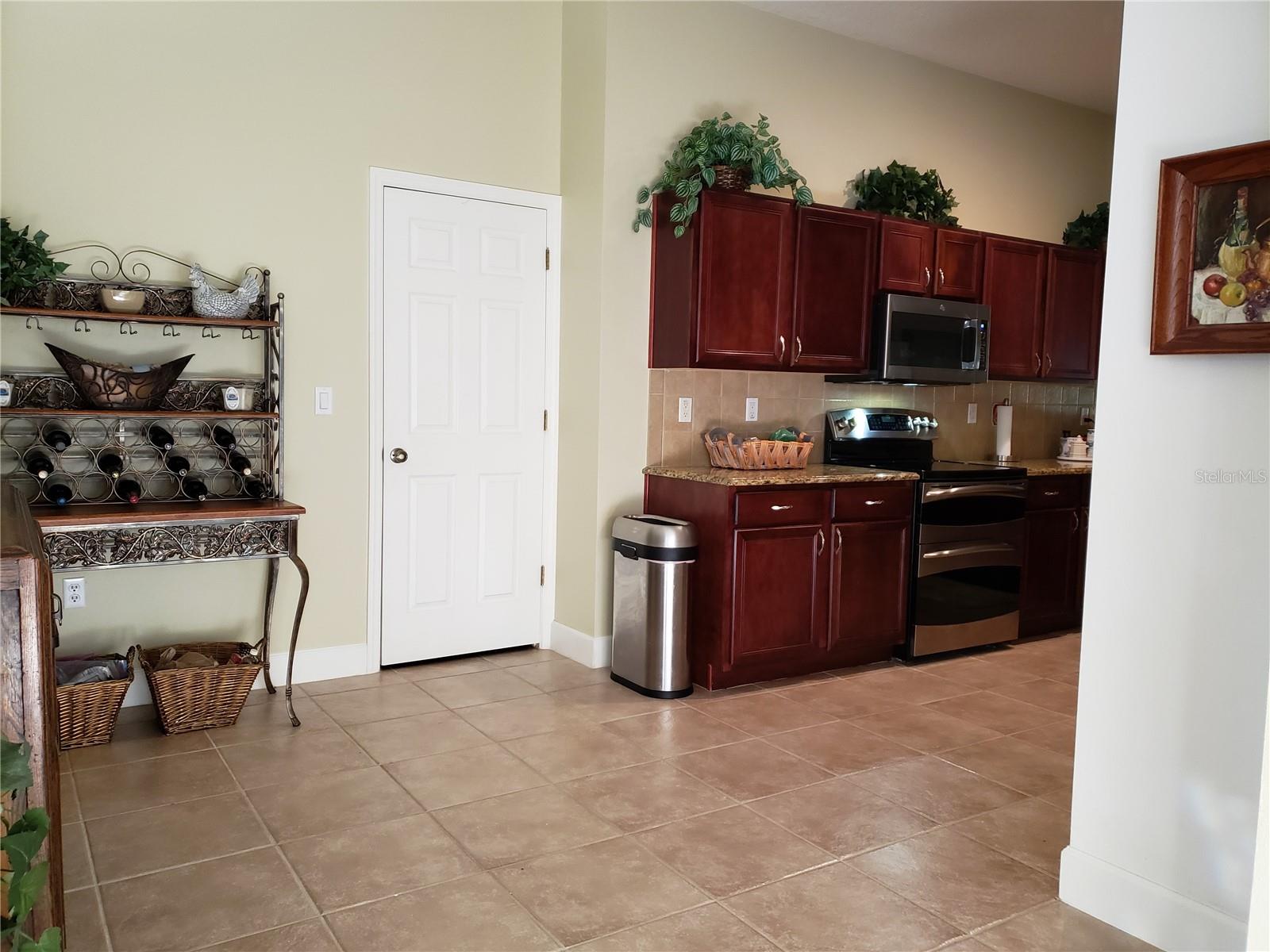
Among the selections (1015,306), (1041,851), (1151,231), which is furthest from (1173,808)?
(1015,306)

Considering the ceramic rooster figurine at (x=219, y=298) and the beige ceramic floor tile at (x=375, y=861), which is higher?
the ceramic rooster figurine at (x=219, y=298)

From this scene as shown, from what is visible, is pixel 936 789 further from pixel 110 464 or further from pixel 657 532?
pixel 110 464

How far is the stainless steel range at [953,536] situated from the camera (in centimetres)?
458

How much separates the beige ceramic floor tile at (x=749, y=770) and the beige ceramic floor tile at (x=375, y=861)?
34.8 inches

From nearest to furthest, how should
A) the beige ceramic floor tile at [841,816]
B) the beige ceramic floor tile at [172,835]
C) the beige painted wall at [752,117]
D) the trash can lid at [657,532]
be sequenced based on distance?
the beige ceramic floor tile at [172,835] → the beige ceramic floor tile at [841,816] → the trash can lid at [657,532] → the beige painted wall at [752,117]

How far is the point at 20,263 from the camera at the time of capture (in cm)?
318

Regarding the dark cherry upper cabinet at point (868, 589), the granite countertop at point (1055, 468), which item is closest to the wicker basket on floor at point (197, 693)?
the dark cherry upper cabinet at point (868, 589)

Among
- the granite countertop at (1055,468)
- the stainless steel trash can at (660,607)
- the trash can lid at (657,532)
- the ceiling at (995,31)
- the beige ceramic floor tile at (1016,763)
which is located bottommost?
the beige ceramic floor tile at (1016,763)

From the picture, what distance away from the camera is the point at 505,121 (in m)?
4.37

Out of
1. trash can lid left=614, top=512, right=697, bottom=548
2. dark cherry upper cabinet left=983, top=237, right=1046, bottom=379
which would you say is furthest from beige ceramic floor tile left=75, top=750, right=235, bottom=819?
Result: dark cherry upper cabinet left=983, top=237, right=1046, bottom=379

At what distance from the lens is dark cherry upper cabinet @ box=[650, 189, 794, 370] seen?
4180 mm

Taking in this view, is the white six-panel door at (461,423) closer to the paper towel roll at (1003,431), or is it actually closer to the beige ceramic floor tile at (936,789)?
the beige ceramic floor tile at (936,789)

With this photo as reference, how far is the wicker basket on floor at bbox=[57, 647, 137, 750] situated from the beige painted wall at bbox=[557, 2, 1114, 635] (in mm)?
1928

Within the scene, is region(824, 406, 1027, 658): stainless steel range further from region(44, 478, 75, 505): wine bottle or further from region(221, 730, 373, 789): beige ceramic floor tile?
region(44, 478, 75, 505): wine bottle
